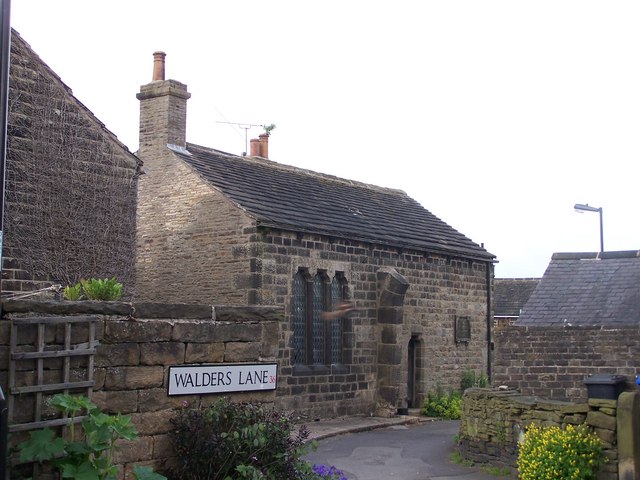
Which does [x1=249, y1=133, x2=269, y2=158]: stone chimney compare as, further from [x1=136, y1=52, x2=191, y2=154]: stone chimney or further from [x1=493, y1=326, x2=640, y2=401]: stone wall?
[x1=493, y1=326, x2=640, y2=401]: stone wall

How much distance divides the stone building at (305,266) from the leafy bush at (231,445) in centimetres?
1045

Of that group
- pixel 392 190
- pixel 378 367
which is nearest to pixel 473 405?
pixel 378 367

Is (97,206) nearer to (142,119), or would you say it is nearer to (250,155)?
(142,119)

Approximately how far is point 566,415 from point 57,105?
9509mm

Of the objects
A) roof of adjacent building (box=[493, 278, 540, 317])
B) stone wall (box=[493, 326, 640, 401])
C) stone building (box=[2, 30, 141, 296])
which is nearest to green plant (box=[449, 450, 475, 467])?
stone wall (box=[493, 326, 640, 401])

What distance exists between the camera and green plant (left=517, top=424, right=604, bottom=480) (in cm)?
1129

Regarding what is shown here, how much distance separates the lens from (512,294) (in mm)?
47969

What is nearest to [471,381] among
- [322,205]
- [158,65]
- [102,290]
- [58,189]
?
[322,205]

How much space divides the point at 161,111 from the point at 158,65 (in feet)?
4.10

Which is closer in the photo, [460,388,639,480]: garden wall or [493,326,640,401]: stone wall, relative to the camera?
[460,388,639,480]: garden wall

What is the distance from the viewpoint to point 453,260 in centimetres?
2484

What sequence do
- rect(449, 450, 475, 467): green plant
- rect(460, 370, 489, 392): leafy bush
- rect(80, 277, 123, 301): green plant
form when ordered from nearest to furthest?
rect(80, 277, 123, 301): green plant < rect(449, 450, 475, 467): green plant < rect(460, 370, 489, 392): leafy bush

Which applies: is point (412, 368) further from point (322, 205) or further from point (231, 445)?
point (231, 445)

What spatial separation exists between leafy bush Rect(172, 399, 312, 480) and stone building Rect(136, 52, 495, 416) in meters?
10.5
